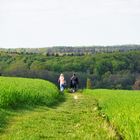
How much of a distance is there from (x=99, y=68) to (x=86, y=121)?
120 m

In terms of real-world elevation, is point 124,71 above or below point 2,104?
below

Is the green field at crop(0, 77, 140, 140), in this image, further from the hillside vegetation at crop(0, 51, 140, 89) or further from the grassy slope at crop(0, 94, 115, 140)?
the hillside vegetation at crop(0, 51, 140, 89)

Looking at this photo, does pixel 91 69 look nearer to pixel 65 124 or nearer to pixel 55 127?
pixel 65 124

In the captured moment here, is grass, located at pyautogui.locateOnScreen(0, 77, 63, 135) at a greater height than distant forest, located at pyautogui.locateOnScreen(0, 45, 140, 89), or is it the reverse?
grass, located at pyautogui.locateOnScreen(0, 77, 63, 135)

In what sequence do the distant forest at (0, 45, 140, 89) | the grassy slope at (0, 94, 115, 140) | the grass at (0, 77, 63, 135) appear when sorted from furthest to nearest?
1. the distant forest at (0, 45, 140, 89)
2. the grass at (0, 77, 63, 135)
3. the grassy slope at (0, 94, 115, 140)

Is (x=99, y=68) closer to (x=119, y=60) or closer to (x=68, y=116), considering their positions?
(x=119, y=60)

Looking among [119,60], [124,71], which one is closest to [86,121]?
[124,71]

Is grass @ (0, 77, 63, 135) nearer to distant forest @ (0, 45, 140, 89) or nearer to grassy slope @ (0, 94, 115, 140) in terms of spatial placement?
grassy slope @ (0, 94, 115, 140)

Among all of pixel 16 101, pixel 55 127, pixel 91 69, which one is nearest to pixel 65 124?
pixel 55 127

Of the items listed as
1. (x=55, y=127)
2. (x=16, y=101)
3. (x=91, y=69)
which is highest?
(x=55, y=127)

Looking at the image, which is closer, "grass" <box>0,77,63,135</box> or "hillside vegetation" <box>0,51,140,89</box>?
"grass" <box>0,77,63,135</box>

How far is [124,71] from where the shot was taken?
5349 inches

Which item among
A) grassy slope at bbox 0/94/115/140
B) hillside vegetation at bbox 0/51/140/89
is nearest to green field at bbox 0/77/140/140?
grassy slope at bbox 0/94/115/140

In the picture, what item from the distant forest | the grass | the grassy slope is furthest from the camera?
the distant forest
